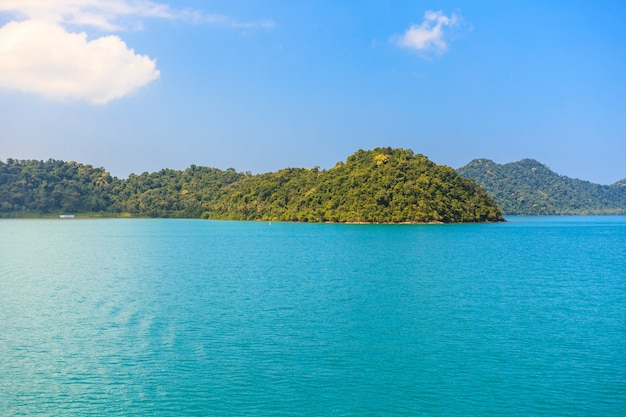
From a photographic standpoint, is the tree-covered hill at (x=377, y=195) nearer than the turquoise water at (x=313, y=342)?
No

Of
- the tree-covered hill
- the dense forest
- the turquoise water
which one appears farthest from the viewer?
the dense forest

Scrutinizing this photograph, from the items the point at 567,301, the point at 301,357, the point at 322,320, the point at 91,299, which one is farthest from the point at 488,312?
the point at 91,299

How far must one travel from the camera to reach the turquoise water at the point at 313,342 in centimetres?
1573

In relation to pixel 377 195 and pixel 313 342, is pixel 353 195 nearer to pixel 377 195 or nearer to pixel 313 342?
pixel 377 195

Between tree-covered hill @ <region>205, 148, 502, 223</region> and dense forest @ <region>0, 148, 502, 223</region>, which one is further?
dense forest @ <region>0, 148, 502, 223</region>

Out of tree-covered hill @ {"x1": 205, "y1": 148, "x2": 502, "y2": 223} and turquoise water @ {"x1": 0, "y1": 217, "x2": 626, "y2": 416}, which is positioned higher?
tree-covered hill @ {"x1": 205, "y1": 148, "x2": 502, "y2": 223}

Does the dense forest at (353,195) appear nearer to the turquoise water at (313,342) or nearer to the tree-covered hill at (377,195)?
the tree-covered hill at (377,195)

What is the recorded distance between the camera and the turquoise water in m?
15.7

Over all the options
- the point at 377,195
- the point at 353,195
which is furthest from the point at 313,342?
the point at 353,195

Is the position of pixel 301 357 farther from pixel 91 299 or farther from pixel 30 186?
pixel 30 186

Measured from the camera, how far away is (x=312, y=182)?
178125 mm

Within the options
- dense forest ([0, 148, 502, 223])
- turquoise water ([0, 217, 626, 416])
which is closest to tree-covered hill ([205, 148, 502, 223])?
dense forest ([0, 148, 502, 223])

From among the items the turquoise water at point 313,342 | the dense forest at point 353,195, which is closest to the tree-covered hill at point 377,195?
the dense forest at point 353,195

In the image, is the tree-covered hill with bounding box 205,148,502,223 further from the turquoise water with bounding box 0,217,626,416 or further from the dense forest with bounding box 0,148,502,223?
the turquoise water with bounding box 0,217,626,416
